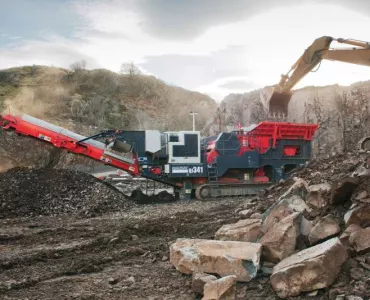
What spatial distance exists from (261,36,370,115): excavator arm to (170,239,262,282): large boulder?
6644 mm

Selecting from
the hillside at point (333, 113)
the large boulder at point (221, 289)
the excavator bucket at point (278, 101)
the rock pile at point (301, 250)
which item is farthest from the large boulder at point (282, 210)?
the hillside at point (333, 113)

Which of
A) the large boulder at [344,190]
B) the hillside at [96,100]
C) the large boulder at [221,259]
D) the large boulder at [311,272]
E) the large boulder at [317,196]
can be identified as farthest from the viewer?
the hillside at [96,100]

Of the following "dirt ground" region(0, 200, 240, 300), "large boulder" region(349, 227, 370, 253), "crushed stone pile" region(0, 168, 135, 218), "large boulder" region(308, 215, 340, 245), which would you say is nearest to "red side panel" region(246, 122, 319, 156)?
"crushed stone pile" region(0, 168, 135, 218)

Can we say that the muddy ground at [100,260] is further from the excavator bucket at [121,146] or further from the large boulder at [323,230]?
the excavator bucket at [121,146]

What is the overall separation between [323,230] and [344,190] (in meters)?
0.62

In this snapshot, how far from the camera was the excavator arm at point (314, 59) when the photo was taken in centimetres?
923

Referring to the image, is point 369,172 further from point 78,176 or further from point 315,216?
point 78,176

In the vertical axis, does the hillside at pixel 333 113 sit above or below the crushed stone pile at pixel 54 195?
above

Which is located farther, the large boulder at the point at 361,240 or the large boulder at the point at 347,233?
the large boulder at the point at 347,233

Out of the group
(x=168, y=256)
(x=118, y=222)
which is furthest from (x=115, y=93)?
(x=168, y=256)

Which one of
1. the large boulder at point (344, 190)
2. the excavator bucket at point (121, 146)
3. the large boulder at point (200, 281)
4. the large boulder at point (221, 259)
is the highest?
the excavator bucket at point (121, 146)

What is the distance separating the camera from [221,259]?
13.2ft

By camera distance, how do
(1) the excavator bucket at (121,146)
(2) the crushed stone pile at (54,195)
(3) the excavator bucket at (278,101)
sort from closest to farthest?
(2) the crushed stone pile at (54,195) < (1) the excavator bucket at (121,146) < (3) the excavator bucket at (278,101)

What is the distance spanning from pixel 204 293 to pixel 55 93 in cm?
3476
